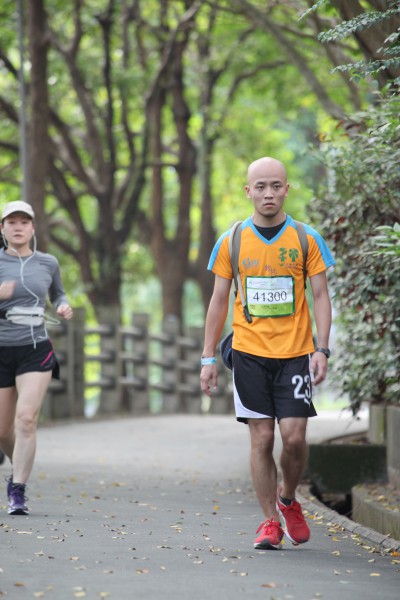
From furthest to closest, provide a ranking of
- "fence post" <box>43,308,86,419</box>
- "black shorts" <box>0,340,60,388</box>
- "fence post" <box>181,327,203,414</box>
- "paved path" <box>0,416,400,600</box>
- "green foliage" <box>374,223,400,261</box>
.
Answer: "fence post" <box>181,327,203,414</box> → "fence post" <box>43,308,86,419</box> → "black shorts" <box>0,340,60,388</box> → "green foliage" <box>374,223,400,261</box> → "paved path" <box>0,416,400,600</box>

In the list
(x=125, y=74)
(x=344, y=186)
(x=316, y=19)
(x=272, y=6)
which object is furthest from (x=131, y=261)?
(x=344, y=186)

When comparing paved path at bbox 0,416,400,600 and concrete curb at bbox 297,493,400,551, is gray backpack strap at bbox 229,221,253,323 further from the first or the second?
concrete curb at bbox 297,493,400,551

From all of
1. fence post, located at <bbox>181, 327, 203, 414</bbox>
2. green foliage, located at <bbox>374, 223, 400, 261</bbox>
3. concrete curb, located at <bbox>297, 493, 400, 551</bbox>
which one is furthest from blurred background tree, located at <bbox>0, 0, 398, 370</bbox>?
green foliage, located at <bbox>374, 223, 400, 261</bbox>

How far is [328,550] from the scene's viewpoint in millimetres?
7863

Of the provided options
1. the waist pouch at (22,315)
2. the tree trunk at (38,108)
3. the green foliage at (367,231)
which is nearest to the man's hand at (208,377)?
the green foliage at (367,231)

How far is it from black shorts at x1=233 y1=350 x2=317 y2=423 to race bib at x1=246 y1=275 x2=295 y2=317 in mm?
242

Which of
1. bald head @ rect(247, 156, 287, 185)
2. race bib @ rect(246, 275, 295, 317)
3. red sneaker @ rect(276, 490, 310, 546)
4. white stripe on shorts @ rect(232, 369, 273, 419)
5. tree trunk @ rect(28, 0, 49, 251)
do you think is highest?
tree trunk @ rect(28, 0, 49, 251)

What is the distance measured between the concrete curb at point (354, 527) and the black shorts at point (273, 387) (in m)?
0.95

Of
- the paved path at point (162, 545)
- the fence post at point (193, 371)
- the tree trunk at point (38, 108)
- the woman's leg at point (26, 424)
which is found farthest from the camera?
the fence post at point (193, 371)

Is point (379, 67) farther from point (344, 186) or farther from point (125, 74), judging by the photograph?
point (125, 74)

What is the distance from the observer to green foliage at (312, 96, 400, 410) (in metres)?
9.82

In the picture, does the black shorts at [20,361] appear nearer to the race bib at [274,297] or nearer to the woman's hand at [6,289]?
the woman's hand at [6,289]

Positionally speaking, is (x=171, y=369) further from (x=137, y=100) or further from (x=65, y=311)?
(x=65, y=311)

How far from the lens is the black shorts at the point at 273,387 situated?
7.66 meters
